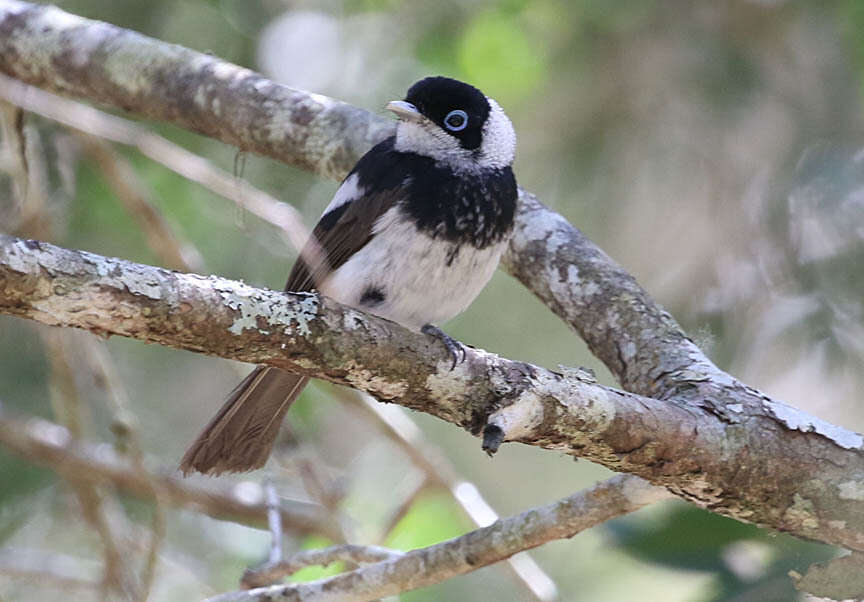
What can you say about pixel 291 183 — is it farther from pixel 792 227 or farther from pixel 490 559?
pixel 490 559

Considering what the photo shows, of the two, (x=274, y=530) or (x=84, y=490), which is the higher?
(x=274, y=530)

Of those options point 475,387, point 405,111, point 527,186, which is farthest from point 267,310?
point 527,186

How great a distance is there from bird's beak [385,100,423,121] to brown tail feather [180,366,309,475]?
94 centimetres

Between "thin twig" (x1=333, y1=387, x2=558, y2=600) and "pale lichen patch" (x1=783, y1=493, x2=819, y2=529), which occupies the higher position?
"pale lichen patch" (x1=783, y1=493, x2=819, y2=529)

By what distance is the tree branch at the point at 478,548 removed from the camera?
265cm

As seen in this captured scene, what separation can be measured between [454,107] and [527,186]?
89.3 inches

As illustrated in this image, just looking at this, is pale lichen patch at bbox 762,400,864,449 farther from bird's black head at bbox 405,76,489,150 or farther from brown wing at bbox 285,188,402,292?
bird's black head at bbox 405,76,489,150

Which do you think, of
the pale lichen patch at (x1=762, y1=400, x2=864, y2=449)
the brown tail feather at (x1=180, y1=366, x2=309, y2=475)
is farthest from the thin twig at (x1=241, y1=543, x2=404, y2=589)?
the pale lichen patch at (x1=762, y1=400, x2=864, y2=449)

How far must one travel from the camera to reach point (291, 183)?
5.26 m

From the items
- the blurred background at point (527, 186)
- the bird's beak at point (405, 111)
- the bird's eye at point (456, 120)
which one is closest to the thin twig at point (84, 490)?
the blurred background at point (527, 186)

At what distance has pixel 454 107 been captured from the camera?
3.66 m

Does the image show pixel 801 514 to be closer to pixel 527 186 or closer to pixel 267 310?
pixel 267 310

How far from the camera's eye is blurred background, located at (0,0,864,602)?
13.4 feet

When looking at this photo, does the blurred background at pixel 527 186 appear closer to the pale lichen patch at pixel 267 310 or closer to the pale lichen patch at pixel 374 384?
the pale lichen patch at pixel 374 384
